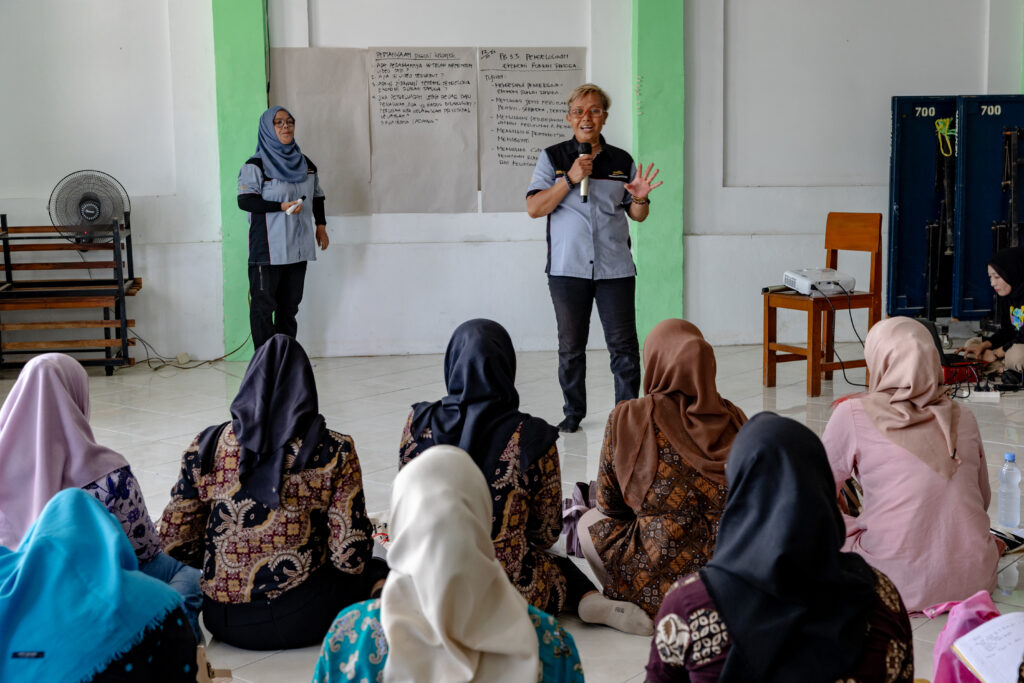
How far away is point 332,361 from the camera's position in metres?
7.41

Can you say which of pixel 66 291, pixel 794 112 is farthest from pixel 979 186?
pixel 66 291

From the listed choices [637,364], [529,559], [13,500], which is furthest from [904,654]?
Result: [637,364]

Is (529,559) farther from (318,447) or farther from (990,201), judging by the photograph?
(990,201)

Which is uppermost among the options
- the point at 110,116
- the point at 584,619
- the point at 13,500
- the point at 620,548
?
the point at 110,116

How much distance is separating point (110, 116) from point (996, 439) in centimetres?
574

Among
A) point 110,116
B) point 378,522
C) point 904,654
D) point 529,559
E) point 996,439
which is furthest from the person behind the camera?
point 110,116

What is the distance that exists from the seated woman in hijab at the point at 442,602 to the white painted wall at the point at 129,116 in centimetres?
606

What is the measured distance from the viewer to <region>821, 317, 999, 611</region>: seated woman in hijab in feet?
9.62

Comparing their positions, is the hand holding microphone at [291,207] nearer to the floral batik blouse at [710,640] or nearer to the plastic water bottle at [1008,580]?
the plastic water bottle at [1008,580]

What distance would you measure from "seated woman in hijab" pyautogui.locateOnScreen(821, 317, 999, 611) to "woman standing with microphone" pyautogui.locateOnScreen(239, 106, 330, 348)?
14.5 ft

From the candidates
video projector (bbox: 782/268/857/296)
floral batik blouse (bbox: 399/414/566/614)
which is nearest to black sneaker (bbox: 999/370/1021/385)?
video projector (bbox: 782/268/857/296)

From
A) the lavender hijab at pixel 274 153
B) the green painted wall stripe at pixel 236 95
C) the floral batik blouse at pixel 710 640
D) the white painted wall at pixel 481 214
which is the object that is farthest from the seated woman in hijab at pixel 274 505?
the white painted wall at pixel 481 214

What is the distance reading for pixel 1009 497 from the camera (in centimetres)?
377

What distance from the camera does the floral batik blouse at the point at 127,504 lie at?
264 centimetres
